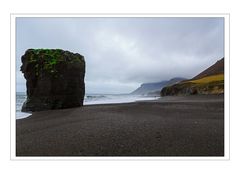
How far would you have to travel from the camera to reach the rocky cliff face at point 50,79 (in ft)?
34.3

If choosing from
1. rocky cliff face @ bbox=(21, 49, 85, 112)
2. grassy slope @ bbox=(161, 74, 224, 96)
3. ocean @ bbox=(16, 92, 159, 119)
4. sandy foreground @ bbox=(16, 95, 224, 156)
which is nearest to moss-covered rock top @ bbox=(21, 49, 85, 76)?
rocky cliff face @ bbox=(21, 49, 85, 112)

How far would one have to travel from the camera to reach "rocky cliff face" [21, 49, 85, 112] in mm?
10453

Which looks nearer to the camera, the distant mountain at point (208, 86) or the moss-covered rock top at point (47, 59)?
the moss-covered rock top at point (47, 59)

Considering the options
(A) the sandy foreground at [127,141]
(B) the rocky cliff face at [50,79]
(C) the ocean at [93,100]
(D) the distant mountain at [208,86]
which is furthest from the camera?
(D) the distant mountain at [208,86]

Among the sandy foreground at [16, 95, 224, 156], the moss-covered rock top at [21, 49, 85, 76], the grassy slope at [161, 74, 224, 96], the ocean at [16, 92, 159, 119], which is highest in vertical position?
the moss-covered rock top at [21, 49, 85, 76]

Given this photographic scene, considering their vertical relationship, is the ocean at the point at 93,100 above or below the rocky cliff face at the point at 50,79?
below

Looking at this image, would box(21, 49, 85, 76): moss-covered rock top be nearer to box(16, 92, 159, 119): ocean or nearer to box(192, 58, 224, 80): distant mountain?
box(16, 92, 159, 119): ocean

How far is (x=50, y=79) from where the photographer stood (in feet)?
34.2

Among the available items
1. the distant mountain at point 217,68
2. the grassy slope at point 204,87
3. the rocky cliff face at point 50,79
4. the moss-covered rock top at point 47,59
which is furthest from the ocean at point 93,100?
the distant mountain at point 217,68

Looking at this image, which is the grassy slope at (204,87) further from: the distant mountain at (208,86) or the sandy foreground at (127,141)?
the sandy foreground at (127,141)
